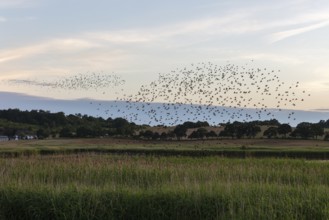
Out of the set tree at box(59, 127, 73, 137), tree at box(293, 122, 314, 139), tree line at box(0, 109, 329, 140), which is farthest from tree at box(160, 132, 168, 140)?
tree at box(293, 122, 314, 139)

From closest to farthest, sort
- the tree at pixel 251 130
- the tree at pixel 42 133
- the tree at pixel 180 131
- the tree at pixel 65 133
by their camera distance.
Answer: the tree at pixel 251 130 → the tree at pixel 180 131 → the tree at pixel 65 133 → the tree at pixel 42 133

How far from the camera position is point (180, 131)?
77438 millimetres

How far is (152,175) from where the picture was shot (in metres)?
18.8

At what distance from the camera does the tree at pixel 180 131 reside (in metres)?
75.9

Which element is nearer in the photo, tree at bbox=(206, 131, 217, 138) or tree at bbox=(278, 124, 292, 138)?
tree at bbox=(278, 124, 292, 138)

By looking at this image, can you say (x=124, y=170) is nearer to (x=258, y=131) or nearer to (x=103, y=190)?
(x=103, y=190)

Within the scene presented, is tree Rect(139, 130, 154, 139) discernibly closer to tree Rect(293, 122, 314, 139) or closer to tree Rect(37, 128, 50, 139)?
tree Rect(37, 128, 50, 139)

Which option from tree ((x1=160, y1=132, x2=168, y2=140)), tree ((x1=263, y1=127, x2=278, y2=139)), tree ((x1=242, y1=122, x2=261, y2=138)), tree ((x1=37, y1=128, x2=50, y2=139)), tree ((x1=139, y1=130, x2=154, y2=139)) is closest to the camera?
tree ((x1=263, y1=127, x2=278, y2=139))

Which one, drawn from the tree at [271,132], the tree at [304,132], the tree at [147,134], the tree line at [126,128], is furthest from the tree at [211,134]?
the tree at [304,132]

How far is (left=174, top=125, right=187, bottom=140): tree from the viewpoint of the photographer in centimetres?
7588

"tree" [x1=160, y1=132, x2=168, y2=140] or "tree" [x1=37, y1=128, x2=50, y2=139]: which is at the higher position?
"tree" [x1=37, y1=128, x2=50, y2=139]

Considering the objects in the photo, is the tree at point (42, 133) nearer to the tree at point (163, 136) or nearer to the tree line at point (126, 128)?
the tree line at point (126, 128)

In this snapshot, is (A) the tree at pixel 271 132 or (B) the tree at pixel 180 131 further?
(B) the tree at pixel 180 131

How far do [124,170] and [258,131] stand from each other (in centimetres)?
5676
